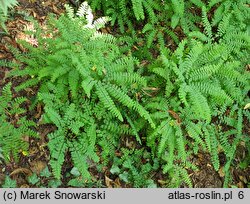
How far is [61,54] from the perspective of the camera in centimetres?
473

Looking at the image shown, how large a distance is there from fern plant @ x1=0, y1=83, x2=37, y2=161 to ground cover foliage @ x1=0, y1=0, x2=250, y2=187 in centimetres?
1

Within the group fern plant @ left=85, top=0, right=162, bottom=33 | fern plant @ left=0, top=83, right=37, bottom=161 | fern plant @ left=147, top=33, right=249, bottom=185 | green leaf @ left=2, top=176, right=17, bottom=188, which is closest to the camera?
green leaf @ left=2, top=176, right=17, bottom=188

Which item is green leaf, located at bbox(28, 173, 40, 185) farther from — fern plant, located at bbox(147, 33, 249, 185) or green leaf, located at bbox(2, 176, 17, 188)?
fern plant, located at bbox(147, 33, 249, 185)

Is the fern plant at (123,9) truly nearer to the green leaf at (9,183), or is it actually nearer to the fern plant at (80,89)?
the fern plant at (80,89)

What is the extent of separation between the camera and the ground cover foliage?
4.71 meters

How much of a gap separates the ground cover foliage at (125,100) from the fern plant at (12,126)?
12mm

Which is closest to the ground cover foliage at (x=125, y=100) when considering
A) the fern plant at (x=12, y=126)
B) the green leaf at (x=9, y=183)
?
the fern plant at (x=12, y=126)

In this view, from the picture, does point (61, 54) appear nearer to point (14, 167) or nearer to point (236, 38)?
point (14, 167)

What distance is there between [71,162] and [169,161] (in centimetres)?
135

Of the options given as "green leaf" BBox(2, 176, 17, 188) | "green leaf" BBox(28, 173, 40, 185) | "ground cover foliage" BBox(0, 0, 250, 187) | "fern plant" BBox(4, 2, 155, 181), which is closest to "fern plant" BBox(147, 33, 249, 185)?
"ground cover foliage" BBox(0, 0, 250, 187)

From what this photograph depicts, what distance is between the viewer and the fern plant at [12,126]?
4.55m

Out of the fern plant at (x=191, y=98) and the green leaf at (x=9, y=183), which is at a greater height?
the fern plant at (x=191, y=98)

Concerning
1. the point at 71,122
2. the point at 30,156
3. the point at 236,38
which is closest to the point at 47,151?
the point at 30,156
